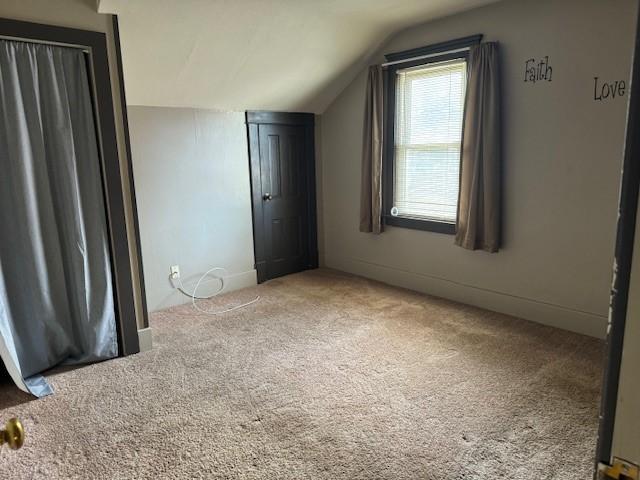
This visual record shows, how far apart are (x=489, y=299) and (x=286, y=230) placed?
6.81ft

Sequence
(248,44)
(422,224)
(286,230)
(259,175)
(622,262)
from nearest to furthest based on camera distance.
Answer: (622,262) → (248,44) → (422,224) → (259,175) → (286,230)

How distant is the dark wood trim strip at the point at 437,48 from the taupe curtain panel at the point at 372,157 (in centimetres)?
17

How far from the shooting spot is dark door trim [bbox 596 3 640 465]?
1.44ft

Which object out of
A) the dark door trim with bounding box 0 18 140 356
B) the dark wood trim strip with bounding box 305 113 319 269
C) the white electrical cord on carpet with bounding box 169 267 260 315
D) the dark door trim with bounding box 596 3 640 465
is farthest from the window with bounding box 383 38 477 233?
the dark door trim with bounding box 596 3 640 465

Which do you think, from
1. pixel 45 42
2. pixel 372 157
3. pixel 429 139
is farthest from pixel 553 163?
pixel 45 42

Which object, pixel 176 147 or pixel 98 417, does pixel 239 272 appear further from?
pixel 98 417

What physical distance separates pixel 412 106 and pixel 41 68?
2743 millimetres

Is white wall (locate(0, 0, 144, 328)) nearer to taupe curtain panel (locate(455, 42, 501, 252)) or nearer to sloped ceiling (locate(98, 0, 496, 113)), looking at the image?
sloped ceiling (locate(98, 0, 496, 113))

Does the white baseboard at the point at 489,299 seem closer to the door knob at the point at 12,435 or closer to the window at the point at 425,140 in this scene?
the window at the point at 425,140

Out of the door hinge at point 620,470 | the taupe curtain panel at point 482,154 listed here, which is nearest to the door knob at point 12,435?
the door hinge at point 620,470

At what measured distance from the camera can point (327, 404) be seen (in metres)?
2.34

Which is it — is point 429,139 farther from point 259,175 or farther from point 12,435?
point 12,435

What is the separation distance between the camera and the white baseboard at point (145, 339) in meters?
3.00

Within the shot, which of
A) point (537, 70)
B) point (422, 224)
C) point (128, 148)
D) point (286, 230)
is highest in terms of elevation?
point (537, 70)
